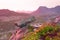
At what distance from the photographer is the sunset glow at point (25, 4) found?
4.73 m

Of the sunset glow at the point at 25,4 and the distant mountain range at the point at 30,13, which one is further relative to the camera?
the sunset glow at the point at 25,4

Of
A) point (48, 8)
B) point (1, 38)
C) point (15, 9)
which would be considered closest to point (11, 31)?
point (1, 38)

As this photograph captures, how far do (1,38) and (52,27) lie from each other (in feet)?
3.64

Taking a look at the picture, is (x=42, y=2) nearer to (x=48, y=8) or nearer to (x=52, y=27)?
(x=48, y=8)

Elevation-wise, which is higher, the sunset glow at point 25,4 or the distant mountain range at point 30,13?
the sunset glow at point 25,4

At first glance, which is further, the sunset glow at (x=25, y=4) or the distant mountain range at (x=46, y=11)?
the sunset glow at (x=25, y=4)

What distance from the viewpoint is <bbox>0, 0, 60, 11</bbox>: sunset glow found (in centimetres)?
473

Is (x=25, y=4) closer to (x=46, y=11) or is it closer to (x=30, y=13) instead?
(x=30, y=13)

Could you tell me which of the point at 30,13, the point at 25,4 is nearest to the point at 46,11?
the point at 30,13

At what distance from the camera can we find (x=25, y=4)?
4.79 meters

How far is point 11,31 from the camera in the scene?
432 cm

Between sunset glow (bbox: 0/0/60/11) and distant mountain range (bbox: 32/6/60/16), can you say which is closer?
distant mountain range (bbox: 32/6/60/16)

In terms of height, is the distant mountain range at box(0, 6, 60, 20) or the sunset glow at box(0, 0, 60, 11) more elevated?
the sunset glow at box(0, 0, 60, 11)

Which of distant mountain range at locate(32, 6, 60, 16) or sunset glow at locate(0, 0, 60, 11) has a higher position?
sunset glow at locate(0, 0, 60, 11)
